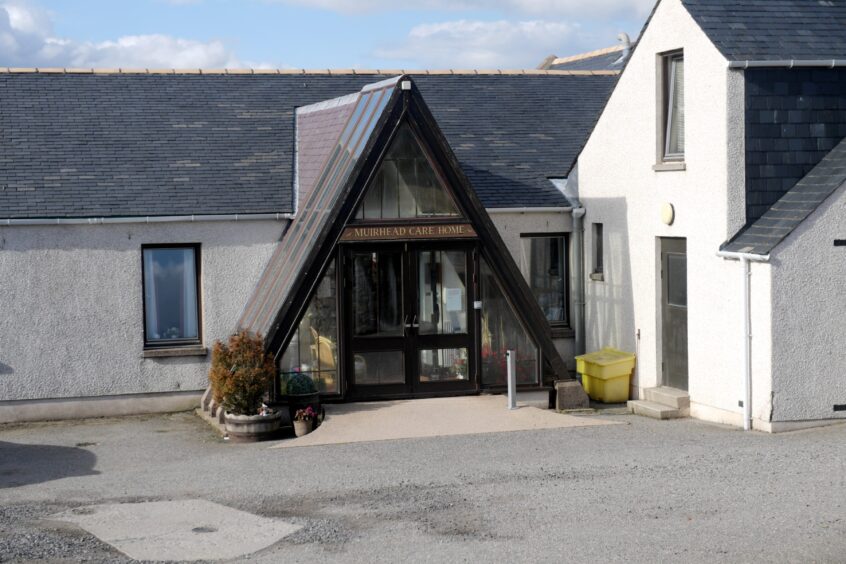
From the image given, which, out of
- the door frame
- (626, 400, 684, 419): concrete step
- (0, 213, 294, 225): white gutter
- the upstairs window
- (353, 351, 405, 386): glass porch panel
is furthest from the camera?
(0, 213, 294, 225): white gutter

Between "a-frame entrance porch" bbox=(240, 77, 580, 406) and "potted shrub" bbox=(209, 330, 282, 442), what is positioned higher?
"a-frame entrance porch" bbox=(240, 77, 580, 406)

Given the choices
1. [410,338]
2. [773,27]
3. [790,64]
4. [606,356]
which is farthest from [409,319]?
[773,27]

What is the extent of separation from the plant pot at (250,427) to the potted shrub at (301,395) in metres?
0.59

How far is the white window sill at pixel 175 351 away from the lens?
60.6 ft

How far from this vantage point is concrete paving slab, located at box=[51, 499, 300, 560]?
10172 millimetres

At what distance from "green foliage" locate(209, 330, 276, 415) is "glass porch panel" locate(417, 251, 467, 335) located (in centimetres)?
269

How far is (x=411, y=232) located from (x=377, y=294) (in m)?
1.05

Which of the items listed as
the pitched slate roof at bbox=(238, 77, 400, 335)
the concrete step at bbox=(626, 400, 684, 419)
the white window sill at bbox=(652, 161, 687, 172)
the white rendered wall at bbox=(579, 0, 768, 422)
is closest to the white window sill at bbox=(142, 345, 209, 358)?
the pitched slate roof at bbox=(238, 77, 400, 335)

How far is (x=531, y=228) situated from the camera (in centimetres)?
2012

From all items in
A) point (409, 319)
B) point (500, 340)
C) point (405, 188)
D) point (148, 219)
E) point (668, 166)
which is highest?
point (668, 166)

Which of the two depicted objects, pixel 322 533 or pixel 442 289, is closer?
pixel 322 533

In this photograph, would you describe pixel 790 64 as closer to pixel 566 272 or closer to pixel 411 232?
pixel 411 232

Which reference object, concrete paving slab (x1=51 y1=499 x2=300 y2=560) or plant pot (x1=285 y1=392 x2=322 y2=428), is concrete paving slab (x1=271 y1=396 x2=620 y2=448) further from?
concrete paving slab (x1=51 y1=499 x2=300 y2=560)

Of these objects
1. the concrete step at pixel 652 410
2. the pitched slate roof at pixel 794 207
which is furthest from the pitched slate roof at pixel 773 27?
the concrete step at pixel 652 410
